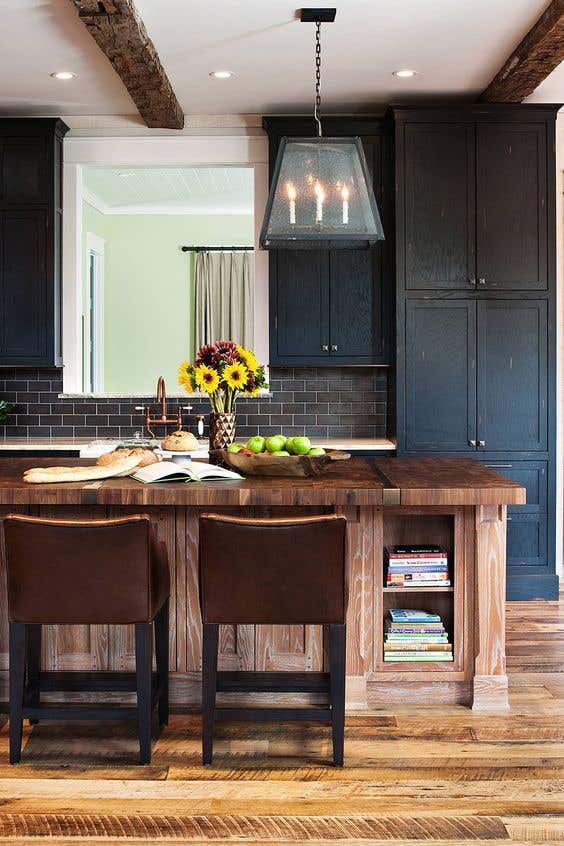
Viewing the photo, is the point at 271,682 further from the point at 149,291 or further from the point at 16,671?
the point at 149,291

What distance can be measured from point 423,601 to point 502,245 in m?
2.47

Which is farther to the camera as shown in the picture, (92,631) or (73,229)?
(73,229)

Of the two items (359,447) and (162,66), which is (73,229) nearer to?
(162,66)

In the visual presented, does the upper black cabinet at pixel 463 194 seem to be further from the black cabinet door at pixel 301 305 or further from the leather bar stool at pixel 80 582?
the leather bar stool at pixel 80 582

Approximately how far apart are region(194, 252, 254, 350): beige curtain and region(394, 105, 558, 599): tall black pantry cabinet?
4.35 meters

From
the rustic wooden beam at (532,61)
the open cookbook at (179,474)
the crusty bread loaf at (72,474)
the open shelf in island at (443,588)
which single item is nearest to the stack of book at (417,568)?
the open shelf in island at (443,588)

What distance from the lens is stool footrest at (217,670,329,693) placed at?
290cm

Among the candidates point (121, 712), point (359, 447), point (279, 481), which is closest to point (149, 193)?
point (359, 447)

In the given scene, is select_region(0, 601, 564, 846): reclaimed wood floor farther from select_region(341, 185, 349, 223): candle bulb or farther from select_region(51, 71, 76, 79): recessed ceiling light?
select_region(51, 71, 76, 79): recessed ceiling light

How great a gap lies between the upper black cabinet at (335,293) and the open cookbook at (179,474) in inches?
84.4

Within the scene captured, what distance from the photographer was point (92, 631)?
3.20 m

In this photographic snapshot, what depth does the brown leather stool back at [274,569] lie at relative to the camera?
2635mm

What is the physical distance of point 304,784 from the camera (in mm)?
2643

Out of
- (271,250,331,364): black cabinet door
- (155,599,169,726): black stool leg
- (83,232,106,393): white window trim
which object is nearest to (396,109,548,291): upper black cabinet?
(271,250,331,364): black cabinet door
